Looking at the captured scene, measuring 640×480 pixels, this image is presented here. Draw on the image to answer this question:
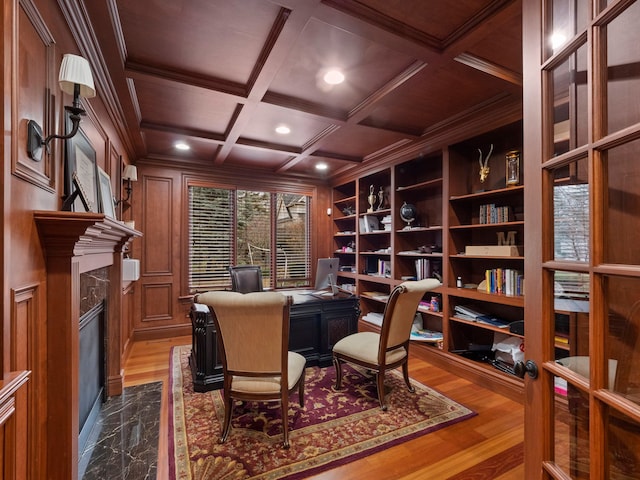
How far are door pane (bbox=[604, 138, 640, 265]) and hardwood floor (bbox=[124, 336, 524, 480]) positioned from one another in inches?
64.4

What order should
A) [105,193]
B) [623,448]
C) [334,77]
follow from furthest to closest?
[105,193]
[334,77]
[623,448]

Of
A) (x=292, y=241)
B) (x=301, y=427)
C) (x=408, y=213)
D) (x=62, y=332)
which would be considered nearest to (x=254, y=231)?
(x=292, y=241)

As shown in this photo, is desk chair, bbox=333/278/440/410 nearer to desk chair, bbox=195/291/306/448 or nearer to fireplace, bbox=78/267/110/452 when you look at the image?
desk chair, bbox=195/291/306/448

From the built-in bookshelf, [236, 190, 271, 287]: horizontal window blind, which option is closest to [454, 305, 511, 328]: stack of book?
the built-in bookshelf

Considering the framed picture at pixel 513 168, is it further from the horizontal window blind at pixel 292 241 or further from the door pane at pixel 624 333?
the horizontal window blind at pixel 292 241

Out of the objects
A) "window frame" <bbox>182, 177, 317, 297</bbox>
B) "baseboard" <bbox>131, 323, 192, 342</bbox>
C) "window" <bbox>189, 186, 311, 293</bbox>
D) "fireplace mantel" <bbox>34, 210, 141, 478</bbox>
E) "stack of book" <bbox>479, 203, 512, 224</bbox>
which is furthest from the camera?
"window" <bbox>189, 186, 311, 293</bbox>

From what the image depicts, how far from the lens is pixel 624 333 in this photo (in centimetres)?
70

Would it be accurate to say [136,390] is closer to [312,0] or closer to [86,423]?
[86,423]

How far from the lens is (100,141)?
7.63 feet

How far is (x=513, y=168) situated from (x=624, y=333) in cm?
239

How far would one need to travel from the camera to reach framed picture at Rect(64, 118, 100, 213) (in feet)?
5.18

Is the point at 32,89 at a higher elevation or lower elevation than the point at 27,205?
higher

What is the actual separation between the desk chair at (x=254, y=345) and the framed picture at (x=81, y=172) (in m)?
0.88

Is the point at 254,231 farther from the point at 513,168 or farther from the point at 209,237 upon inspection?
the point at 513,168
